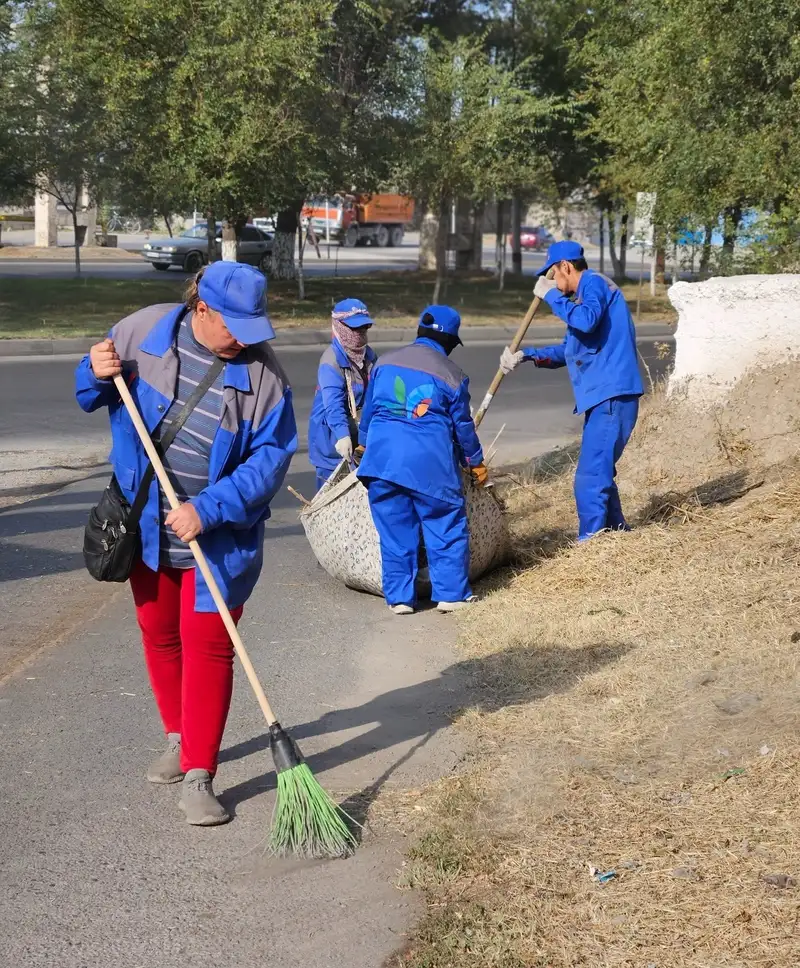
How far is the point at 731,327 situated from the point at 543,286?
312 centimetres

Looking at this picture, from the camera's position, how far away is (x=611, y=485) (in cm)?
754

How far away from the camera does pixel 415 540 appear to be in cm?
697

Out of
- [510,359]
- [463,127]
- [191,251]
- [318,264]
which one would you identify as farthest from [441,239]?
[510,359]

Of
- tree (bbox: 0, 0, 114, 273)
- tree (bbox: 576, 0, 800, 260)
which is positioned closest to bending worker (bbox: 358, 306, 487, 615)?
tree (bbox: 576, 0, 800, 260)

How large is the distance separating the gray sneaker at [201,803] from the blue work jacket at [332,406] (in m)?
3.73

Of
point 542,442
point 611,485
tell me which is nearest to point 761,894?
point 611,485

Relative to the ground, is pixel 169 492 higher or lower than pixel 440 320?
lower

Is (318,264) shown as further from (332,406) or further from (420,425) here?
(420,425)

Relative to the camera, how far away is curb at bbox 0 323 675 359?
1891cm

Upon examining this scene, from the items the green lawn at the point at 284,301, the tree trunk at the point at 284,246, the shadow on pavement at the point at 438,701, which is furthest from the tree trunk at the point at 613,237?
the shadow on pavement at the point at 438,701

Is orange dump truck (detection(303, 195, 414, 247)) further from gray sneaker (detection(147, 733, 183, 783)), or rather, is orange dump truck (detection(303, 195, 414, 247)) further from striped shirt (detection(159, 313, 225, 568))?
striped shirt (detection(159, 313, 225, 568))

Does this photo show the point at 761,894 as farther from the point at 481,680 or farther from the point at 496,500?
the point at 496,500

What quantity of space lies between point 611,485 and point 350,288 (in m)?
22.7

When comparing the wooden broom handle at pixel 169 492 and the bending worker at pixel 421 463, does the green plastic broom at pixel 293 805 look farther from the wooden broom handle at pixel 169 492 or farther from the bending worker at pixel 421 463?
the bending worker at pixel 421 463
